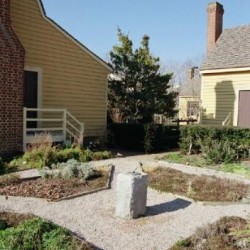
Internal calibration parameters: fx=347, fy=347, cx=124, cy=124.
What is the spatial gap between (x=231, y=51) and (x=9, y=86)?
1205cm

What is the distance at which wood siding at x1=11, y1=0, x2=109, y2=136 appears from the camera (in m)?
13.2

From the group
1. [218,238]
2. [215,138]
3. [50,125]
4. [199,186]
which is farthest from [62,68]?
[218,238]

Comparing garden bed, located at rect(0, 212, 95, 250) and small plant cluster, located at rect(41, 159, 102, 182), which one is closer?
garden bed, located at rect(0, 212, 95, 250)

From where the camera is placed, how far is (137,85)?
18.2 metres

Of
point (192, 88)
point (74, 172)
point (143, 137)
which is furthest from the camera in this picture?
point (192, 88)

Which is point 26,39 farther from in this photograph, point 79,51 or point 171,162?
point 171,162

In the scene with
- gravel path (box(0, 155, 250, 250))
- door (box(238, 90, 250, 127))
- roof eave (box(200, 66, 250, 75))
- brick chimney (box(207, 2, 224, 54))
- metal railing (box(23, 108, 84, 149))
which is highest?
brick chimney (box(207, 2, 224, 54))

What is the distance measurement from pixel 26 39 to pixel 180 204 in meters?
9.29

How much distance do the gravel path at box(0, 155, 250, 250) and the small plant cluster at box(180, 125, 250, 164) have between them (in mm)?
4581

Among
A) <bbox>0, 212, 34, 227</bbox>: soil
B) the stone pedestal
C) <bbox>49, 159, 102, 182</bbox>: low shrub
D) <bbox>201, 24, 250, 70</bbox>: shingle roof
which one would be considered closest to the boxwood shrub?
<bbox>49, 159, 102, 182</bbox>: low shrub

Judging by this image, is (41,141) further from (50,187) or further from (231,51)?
(231,51)

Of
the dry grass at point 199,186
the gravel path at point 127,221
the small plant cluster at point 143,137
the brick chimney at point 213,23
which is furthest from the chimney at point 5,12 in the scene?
the brick chimney at point 213,23

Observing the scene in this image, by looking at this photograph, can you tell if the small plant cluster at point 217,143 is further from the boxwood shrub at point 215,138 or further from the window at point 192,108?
the window at point 192,108

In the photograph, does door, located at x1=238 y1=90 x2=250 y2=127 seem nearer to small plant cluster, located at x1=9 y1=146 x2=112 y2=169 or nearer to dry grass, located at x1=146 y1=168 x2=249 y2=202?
dry grass, located at x1=146 y1=168 x2=249 y2=202
